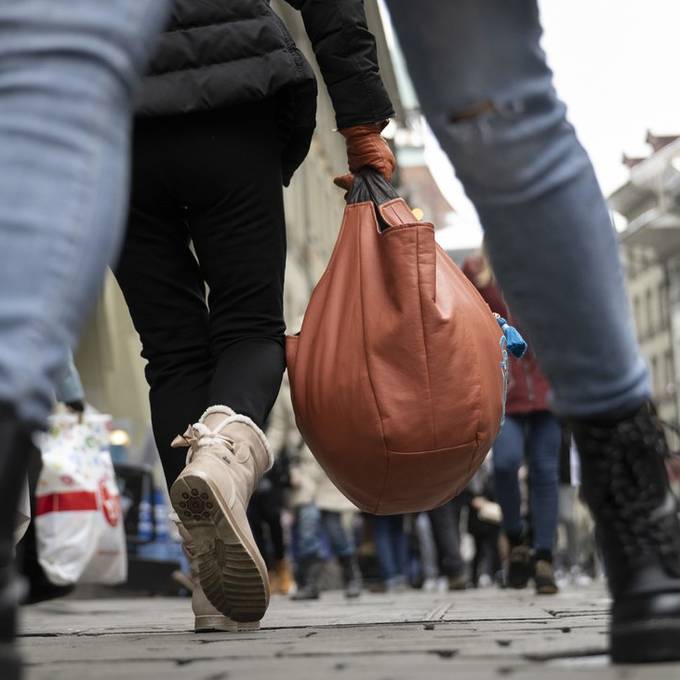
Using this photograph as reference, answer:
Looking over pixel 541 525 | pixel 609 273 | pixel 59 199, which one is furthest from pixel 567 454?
pixel 59 199

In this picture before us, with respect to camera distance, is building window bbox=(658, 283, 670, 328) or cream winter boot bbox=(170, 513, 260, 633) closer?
cream winter boot bbox=(170, 513, 260, 633)

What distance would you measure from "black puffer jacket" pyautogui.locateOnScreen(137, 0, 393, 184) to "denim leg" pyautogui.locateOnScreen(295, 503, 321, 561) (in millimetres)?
7495

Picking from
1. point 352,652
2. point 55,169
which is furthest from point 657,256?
point 55,169

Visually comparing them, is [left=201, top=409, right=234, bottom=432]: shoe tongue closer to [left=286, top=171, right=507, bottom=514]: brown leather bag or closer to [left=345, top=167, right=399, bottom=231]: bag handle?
[left=286, top=171, right=507, bottom=514]: brown leather bag

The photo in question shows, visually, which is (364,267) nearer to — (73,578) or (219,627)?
(219,627)

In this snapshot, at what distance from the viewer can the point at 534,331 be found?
2.09 meters

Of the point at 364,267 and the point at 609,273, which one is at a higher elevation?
the point at 364,267

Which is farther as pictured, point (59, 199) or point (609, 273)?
point (609, 273)

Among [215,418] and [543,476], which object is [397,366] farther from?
[543,476]

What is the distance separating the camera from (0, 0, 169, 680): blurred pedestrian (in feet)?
5.24

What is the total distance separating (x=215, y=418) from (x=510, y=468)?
4304 millimetres

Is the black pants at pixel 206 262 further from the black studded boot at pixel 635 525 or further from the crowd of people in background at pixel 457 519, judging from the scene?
the black studded boot at pixel 635 525

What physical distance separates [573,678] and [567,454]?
6680 millimetres

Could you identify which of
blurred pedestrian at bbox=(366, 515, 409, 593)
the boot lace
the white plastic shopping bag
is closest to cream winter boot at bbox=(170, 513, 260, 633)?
the boot lace
